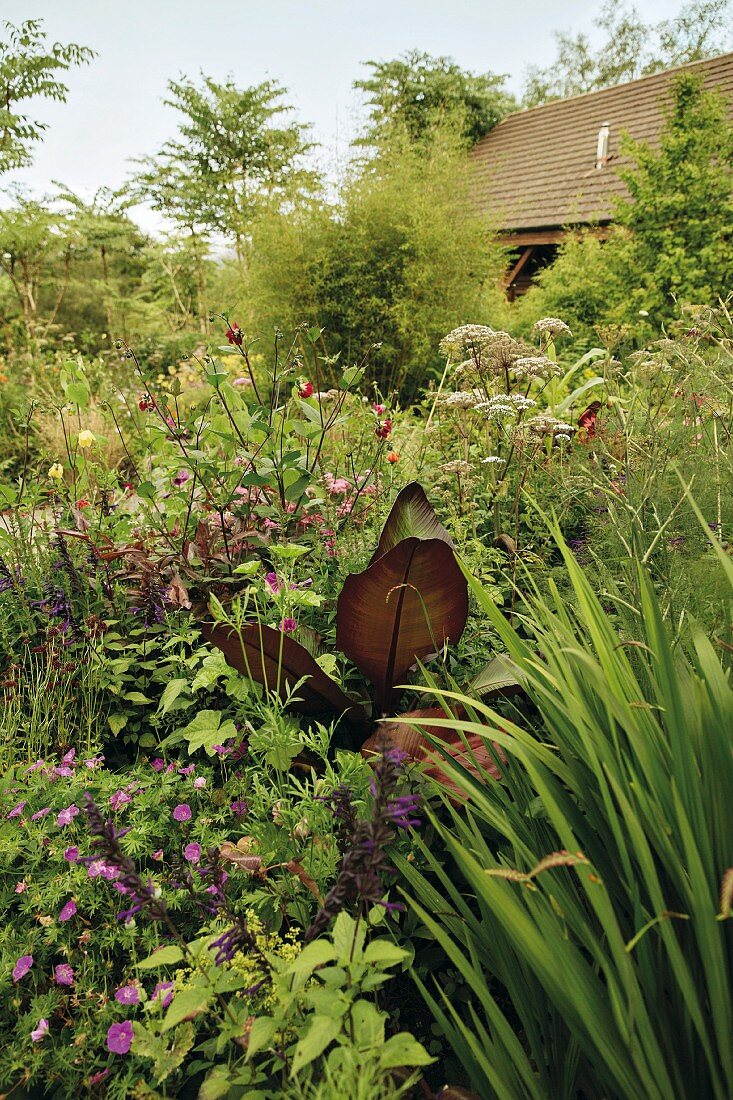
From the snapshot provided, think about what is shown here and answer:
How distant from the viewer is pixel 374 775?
1197mm

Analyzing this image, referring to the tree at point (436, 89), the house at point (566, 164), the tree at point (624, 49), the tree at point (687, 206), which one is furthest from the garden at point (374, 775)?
the tree at point (624, 49)

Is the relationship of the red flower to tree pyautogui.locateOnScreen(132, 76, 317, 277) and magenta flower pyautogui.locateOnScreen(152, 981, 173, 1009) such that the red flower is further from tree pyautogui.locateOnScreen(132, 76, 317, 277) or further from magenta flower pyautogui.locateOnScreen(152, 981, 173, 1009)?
tree pyautogui.locateOnScreen(132, 76, 317, 277)

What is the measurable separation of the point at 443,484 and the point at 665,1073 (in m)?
2.38

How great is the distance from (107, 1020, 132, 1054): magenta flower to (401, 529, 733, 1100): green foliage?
0.46 meters

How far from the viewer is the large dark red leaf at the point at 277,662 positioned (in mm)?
1481

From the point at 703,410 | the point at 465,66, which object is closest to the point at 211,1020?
the point at 703,410

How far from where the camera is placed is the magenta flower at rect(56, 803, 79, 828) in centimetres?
131

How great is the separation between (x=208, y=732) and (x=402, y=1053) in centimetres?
83

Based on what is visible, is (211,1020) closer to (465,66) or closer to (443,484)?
(443,484)

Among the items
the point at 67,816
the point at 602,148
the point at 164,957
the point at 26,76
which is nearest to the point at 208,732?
the point at 67,816

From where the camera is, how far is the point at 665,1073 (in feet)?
2.44

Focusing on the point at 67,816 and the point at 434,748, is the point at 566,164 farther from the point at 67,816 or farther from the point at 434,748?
the point at 67,816

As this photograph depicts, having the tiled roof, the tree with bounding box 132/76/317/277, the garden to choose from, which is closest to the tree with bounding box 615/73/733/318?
the garden

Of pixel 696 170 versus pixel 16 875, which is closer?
pixel 16 875
